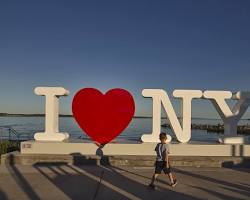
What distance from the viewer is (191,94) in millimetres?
15617

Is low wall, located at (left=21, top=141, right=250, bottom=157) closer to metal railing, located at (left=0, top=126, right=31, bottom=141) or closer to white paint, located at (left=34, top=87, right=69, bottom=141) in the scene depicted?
white paint, located at (left=34, top=87, right=69, bottom=141)

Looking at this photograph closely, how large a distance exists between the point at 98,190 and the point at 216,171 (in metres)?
5.00

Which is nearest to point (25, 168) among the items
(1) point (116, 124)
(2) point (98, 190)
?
(1) point (116, 124)

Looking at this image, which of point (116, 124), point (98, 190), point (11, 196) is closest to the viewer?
point (11, 196)

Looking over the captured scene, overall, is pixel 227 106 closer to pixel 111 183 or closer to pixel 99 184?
pixel 111 183

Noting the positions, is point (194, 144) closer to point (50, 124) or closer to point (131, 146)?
point (131, 146)

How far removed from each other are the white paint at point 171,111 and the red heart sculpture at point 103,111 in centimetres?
315

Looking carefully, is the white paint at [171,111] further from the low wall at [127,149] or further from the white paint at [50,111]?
the white paint at [50,111]

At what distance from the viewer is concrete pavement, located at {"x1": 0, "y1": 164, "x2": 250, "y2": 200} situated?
9328 mm

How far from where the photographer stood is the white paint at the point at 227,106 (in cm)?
1566

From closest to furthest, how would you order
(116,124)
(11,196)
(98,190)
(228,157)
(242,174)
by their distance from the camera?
(11,196) < (98,190) < (116,124) < (242,174) < (228,157)

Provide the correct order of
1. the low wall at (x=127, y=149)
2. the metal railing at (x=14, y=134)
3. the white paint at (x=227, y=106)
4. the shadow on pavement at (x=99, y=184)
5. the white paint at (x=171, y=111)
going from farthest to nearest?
1. the metal railing at (x=14, y=134)
2. the white paint at (x=227, y=106)
3. the white paint at (x=171, y=111)
4. the low wall at (x=127, y=149)
5. the shadow on pavement at (x=99, y=184)

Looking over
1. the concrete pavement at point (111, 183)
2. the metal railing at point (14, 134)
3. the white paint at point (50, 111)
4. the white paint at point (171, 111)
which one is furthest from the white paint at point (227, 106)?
the metal railing at point (14, 134)

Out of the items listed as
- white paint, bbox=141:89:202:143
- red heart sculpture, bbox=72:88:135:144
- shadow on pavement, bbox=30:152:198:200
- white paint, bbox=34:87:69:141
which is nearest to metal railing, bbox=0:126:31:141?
white paint, bbox=34:87:69:141
